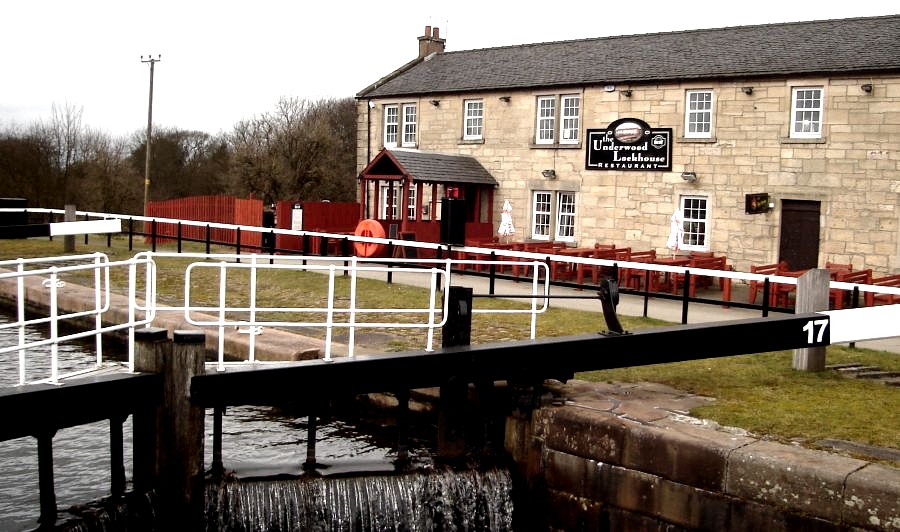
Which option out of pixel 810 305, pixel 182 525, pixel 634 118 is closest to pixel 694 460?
pixel 810 305

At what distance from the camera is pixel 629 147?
22.0 metres

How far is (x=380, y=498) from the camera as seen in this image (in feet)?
25.7

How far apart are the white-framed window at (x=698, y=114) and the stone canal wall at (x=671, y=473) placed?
13711 millimetres

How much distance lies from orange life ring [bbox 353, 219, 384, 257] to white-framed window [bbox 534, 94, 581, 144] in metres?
5.07

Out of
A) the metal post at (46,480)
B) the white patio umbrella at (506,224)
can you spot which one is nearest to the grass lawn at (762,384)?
the metal post at (46,480)

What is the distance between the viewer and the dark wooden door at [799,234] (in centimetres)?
1931

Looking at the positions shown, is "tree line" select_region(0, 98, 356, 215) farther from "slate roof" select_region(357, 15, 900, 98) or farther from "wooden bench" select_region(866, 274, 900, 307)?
"wooden bench" select_region(866, 274, 900, 307)

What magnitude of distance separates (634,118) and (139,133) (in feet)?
151

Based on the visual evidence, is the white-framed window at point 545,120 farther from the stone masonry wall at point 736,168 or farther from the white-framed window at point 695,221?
the white-framed window at point 695,221

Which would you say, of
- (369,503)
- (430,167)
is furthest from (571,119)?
(369,503)

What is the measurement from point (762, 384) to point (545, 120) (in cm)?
1575

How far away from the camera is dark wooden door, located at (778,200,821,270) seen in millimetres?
→ 19312

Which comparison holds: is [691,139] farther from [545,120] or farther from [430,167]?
[430,167]

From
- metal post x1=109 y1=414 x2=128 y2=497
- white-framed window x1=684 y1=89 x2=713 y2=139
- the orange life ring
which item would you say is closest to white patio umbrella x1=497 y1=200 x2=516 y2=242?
the orange life ring
